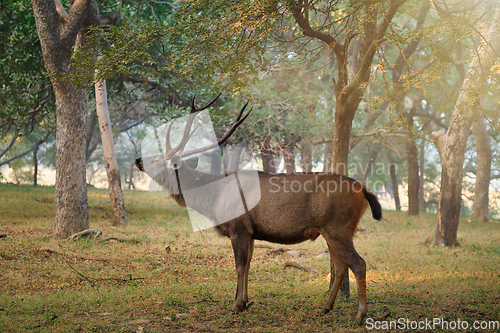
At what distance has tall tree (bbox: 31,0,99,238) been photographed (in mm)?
10188

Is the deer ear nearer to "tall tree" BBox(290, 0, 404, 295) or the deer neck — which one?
the deer neck

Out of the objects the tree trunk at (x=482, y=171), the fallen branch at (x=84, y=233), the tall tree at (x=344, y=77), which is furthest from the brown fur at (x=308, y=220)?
the tree trunk at (x=482, y=171)

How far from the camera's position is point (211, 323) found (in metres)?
4.98

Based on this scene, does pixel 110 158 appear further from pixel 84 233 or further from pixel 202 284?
pixel 202 284

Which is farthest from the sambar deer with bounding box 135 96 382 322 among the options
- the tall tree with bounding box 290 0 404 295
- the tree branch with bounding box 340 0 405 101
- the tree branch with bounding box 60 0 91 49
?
the tree branch with bounding box 60 0 91 49

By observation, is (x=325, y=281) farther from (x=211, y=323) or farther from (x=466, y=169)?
(x=466, y=169)

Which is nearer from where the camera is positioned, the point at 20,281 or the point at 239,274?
the point at 239,274

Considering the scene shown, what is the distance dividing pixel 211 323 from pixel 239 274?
0.77 m

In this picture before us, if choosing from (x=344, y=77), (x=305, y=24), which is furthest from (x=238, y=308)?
(x=305, y=24)

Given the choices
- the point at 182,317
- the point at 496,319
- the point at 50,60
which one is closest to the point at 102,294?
the point at 182,317

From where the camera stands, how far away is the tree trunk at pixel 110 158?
43.4 feet

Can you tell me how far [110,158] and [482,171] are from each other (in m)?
16.4

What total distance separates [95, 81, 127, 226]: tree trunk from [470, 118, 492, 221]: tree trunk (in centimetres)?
1559

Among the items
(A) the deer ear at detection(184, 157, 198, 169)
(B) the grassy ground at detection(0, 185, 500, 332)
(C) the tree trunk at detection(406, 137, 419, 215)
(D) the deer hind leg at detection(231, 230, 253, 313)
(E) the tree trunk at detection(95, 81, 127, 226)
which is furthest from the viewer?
(C) the tree trunk at detection(406, 137, 419, 215)
